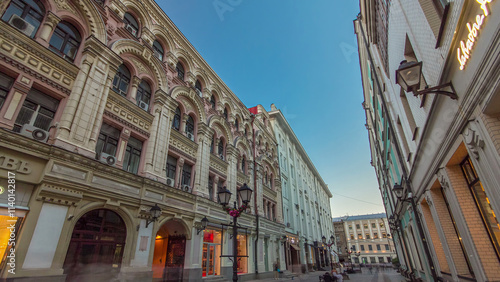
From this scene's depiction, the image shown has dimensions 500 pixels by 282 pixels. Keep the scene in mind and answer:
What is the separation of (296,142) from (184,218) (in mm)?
30126

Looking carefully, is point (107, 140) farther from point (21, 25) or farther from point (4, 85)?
point (21, 25)

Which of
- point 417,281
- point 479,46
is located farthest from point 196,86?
point 417,281

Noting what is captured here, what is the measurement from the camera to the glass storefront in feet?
47.6

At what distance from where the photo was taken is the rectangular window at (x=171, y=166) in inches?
541

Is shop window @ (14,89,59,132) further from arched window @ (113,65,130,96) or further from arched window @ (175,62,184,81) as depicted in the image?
arched window @ (175,62,184,81)

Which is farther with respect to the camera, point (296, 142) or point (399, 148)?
point (296, 142)

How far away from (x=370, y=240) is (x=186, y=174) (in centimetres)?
8580

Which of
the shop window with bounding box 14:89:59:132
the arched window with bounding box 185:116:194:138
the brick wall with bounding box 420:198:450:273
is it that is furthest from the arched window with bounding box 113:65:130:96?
the brick wall with bounding box 420:198:450:273

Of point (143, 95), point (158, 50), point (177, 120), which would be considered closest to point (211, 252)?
point (177, 120)

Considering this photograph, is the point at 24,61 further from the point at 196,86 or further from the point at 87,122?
the point at 196,86

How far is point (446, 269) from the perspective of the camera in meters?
9.34

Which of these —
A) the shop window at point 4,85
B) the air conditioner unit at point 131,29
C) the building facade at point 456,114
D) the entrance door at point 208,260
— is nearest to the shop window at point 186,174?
the entrance door at point 208,260

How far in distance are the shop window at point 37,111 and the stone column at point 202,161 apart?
8210 millimetres

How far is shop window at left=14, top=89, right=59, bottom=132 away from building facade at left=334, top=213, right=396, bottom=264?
285 feet
